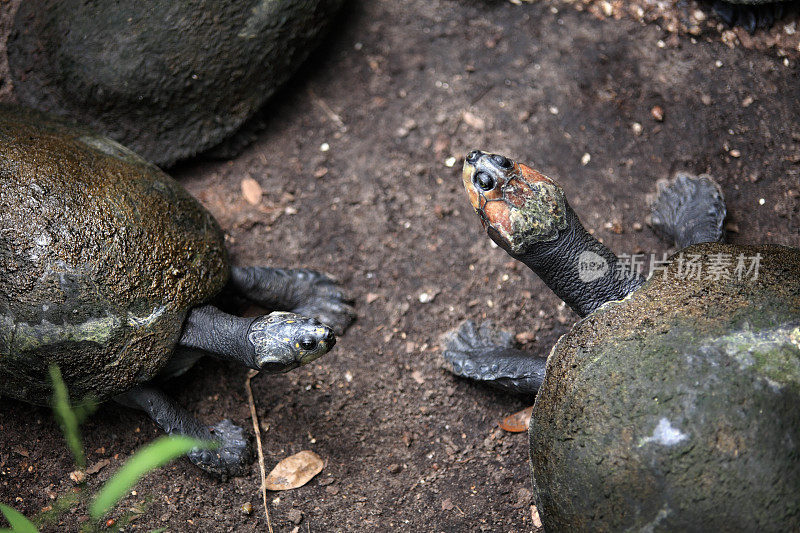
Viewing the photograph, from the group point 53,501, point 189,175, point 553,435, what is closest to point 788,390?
point 553,435

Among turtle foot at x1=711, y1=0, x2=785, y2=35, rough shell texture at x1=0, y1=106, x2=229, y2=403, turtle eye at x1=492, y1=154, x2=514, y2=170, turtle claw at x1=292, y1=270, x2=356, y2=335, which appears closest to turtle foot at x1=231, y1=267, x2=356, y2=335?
turtle claw at x1=292, y1=270, x2=356, y2=335

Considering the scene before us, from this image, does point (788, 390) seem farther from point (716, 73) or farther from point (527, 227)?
point (716, 73)

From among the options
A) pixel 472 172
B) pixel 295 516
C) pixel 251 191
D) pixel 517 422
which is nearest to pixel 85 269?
pixel 251 191

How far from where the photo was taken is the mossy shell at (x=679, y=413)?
2.04m

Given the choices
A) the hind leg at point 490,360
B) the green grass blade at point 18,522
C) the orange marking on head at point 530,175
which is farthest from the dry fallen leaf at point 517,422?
the green grass blade at point 18,522

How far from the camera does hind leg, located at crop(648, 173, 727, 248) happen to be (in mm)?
3406

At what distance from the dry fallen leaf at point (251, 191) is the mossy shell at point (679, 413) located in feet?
7.15

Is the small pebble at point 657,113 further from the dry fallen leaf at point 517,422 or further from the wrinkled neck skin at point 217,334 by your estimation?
the wrinkled neck skin at point 217,334

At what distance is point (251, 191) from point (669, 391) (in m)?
2.72

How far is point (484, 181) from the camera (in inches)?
110

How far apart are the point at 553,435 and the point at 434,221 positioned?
1.69 m

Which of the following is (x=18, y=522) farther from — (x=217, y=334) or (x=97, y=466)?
(x=217, y=334)

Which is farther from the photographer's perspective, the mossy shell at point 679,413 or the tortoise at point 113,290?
the tortoise at point 113,290

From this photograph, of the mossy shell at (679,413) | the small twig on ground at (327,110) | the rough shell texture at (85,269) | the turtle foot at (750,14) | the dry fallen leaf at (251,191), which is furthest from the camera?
the small twig on ground at (327,110)
